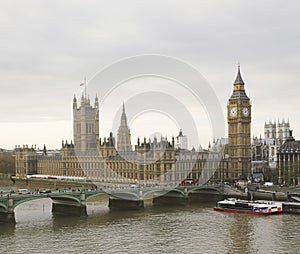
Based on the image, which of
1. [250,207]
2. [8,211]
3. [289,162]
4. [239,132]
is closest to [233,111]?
[239,132]

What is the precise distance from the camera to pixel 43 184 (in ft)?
267

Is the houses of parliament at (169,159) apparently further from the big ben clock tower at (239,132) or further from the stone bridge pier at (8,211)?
the stone bridge pier at (8,211)

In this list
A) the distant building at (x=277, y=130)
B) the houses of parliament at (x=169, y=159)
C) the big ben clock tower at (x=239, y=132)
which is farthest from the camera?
the distant building at (x=277, y=130)

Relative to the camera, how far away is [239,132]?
71.9 m

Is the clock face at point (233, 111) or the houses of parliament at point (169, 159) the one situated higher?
the clock face at point (233, 111)

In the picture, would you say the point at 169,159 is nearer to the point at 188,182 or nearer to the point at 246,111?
the point at 188,182

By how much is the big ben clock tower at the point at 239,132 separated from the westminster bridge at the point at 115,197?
A: 17.5 meters

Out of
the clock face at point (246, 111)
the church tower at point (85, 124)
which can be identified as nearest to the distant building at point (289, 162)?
the clock face at point (246, 111)

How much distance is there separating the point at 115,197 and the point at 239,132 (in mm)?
30120

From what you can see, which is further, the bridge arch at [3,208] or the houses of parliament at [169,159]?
the houses of parliament at [169,159]

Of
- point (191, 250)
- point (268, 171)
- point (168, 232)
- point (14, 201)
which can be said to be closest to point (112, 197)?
point (14, 201)

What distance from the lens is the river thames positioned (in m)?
28.8

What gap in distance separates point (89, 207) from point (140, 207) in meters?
4.82

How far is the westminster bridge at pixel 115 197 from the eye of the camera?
38463 mm
